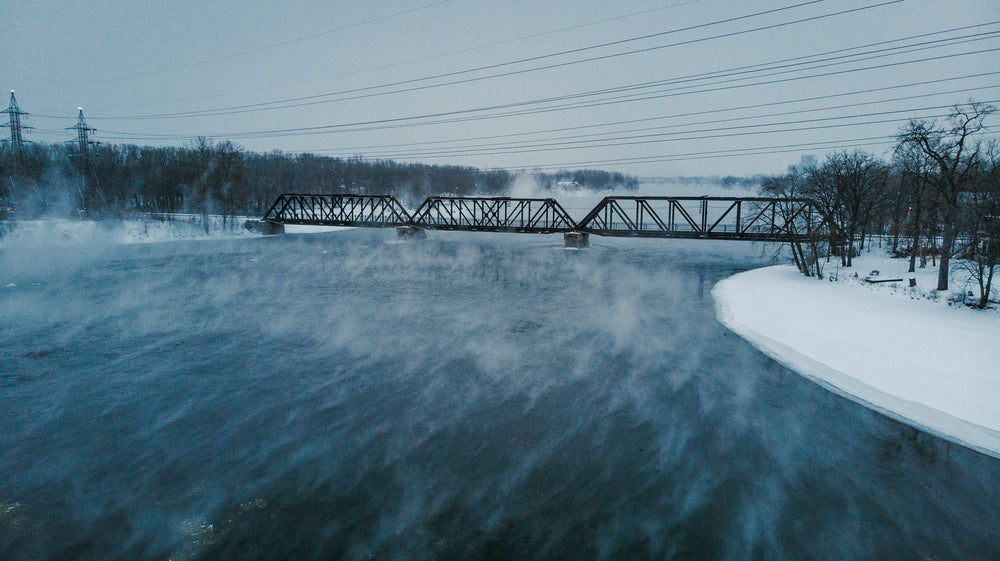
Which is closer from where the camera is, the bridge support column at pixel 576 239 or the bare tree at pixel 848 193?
the bare tree at pixel 848 193

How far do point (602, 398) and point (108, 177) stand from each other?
4761 inches

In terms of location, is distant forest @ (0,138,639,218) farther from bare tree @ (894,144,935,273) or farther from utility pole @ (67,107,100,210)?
bare tree @ (894,144,935,273)

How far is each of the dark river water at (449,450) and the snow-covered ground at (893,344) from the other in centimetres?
112

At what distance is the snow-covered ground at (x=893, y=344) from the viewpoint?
44.2 ft

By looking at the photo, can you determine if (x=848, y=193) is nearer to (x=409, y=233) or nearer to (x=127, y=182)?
(x=409, y=233)

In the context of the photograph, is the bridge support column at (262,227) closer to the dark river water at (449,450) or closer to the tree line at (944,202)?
the dark river water at (449,450)

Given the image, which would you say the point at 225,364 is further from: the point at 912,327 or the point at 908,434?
the point at 912,327

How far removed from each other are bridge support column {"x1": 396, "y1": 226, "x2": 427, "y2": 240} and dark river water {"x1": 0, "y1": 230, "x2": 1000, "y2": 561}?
2167 inches

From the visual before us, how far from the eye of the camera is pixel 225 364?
1694 cm

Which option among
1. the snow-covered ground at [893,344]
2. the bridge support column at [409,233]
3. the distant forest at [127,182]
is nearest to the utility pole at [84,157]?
the distant forest at [127,182]

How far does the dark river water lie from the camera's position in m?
8.16

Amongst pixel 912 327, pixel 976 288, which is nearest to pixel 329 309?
pixel 912 327

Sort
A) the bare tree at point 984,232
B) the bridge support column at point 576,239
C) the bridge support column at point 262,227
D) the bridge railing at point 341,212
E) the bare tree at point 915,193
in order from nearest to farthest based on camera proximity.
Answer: the bare tree at point 984,232, the bare tree at point 915,193, the bridge support column at point 576,239, the bridge railing at point 341,212, the bridge support column at point 262,227

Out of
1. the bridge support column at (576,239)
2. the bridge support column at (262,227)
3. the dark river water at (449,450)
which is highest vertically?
the bridge support column at (262,227)
